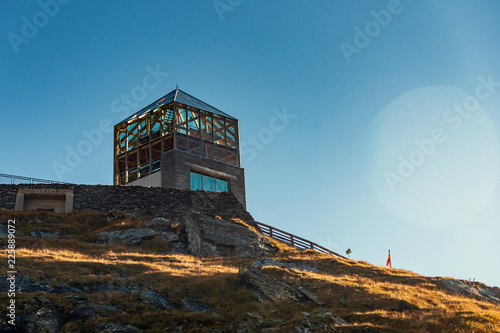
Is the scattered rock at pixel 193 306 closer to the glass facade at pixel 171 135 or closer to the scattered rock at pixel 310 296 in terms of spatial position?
the scattered rock at pixel 310 296

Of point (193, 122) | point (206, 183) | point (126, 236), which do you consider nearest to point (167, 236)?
point (126, 236)

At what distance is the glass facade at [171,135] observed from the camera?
46.1m

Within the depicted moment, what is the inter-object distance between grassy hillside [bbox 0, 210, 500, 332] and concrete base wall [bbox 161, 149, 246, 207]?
50.3 feet

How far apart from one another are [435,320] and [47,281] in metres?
13.7

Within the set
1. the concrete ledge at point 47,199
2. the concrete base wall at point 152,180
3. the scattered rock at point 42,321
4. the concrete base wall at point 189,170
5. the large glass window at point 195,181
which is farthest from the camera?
the large glass window at point 195,181

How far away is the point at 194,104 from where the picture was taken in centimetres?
4875

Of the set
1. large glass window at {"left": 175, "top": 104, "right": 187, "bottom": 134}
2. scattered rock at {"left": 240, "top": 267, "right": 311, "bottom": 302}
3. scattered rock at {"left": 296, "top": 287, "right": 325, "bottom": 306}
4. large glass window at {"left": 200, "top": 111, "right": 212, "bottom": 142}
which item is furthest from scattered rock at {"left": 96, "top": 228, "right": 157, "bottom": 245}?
large glass window at {"left": 200, "top": 111, "right": 212, "bottom": 142}

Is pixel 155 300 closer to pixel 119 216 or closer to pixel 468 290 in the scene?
pixel 468 290

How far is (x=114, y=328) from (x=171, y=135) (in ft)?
103

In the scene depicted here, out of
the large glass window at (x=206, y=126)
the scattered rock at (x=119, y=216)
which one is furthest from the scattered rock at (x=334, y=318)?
the large glass window at (x=206, y=126)

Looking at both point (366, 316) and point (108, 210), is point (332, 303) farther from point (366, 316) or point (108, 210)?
point (108, 210)

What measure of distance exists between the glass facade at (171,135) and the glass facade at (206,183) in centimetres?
30

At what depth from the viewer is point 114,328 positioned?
15281 mm

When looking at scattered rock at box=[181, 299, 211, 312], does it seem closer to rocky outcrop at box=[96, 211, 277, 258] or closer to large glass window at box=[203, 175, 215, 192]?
rocky outcrop at box=[96, 211, 277, 258]
